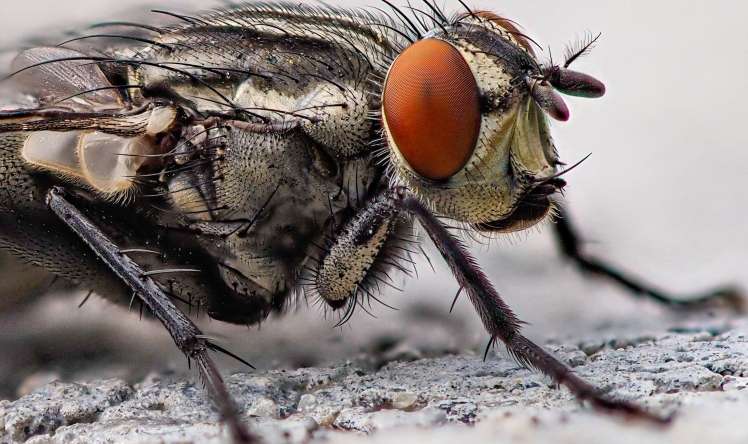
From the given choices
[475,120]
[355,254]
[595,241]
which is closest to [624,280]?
[595,241]

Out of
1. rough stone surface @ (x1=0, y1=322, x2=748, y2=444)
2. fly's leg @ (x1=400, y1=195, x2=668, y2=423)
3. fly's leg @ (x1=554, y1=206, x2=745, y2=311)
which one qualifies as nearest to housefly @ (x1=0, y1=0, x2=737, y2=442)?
fly's leg @ (x1=400, y1=195, x2=668, y2=423)

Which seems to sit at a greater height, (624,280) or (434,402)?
(624,280)

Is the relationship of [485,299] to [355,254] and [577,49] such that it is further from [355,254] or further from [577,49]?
[577,49]

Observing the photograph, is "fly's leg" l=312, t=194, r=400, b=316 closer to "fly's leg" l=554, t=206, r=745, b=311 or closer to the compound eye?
the compound eye

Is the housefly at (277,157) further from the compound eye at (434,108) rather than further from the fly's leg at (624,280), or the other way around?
the fly's leg at (624,280)

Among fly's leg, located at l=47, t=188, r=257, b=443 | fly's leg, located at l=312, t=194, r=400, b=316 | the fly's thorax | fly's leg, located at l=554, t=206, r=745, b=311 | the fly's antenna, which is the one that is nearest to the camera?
fly's leg, located at l=47, t=188, r=257, b=443

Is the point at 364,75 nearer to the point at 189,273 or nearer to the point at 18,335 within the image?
the point at 189,273
